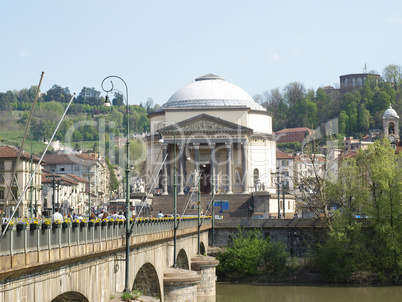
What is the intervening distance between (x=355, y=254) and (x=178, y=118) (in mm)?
48902

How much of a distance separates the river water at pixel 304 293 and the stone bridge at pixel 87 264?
15.4m

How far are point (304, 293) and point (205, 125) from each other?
4439 centimetres

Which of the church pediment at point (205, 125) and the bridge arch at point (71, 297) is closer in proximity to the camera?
the bridge arch at point (71, 297)

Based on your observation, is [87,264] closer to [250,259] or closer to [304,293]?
[304,293]

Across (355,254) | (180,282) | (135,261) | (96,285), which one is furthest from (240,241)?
(96,285)

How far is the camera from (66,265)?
23.4 meters

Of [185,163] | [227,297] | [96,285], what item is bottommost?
[227,297]

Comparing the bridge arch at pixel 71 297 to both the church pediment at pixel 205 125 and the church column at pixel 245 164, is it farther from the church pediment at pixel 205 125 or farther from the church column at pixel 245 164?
the church column at pixel 245 164

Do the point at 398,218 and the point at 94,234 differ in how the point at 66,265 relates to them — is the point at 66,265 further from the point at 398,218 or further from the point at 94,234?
the point at 398,218

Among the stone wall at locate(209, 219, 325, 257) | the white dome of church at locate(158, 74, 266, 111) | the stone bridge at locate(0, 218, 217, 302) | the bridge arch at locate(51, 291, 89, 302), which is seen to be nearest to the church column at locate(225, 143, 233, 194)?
the white dome of church at locate(158, 74, 266, 111)

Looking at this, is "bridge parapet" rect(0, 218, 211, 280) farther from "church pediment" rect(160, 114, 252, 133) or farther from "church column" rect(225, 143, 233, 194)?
"church column" rect(225, 143, 233, 194)

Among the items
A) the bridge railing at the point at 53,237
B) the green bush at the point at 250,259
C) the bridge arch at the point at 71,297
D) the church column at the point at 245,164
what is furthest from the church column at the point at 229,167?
the bridge arch at the point at 71,297

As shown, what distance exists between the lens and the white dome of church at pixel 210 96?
114938mm

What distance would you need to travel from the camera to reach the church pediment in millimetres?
105062
